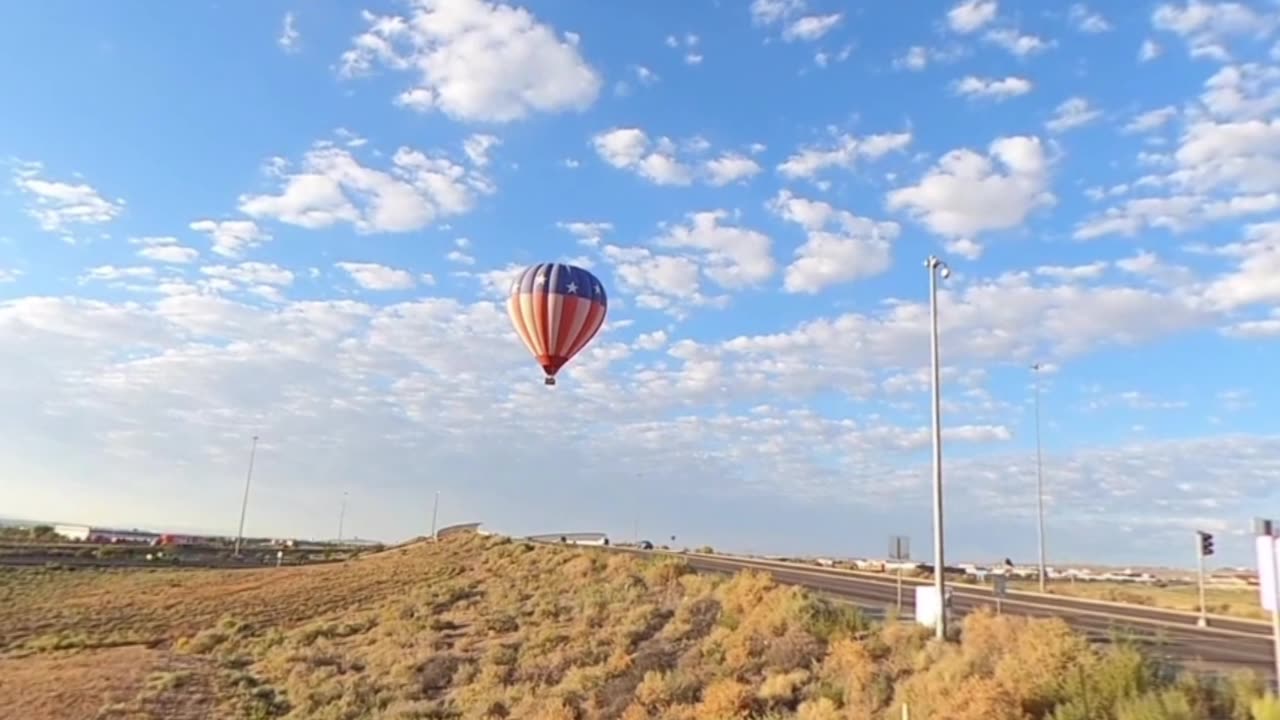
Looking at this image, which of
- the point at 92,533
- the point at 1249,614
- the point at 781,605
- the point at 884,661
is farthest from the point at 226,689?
the point at 92,533

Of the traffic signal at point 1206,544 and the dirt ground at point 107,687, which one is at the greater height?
the traffic signal at point 1206,544

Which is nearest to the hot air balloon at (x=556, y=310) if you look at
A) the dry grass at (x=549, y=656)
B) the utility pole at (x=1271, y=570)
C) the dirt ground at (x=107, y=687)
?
the dry grass at (x=549, y=656)

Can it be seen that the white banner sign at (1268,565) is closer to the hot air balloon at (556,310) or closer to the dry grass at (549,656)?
the dry grass at (549,656)

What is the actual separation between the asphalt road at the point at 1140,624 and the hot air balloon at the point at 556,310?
39.2 ft

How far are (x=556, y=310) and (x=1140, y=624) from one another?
19.0m

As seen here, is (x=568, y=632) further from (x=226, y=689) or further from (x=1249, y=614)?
(x=1249, y=614)

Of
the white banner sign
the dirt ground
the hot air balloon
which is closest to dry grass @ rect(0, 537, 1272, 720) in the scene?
the dirt ground

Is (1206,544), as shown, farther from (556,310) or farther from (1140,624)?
(556,310)

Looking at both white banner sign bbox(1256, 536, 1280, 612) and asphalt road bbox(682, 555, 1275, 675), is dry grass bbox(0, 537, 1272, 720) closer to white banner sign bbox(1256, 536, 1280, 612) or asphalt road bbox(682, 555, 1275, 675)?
white banner sign bbox(1256, 536, 1280, 612)

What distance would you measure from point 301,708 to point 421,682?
3.38 m

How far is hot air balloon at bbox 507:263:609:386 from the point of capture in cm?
3247

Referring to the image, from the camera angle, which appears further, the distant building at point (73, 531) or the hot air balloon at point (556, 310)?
the distant building at point (73, 531)

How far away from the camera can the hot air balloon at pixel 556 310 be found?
107 feet

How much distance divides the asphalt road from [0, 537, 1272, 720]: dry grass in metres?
3.25
